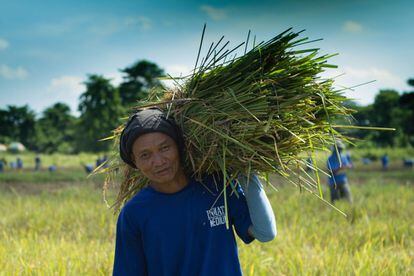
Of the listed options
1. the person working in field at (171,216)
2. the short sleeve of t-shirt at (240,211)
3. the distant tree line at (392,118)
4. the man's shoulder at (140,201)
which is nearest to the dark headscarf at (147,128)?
the person working in field at (171,216)

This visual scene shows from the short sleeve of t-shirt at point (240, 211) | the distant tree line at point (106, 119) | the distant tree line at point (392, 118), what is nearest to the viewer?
the short sleeve of t-shirt at point (240, 211)

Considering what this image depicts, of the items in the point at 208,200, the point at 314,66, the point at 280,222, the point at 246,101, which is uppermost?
the point at 314,66

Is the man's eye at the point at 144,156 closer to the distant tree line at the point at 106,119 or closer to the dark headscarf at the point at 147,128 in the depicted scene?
the dark headscarf at the point at 147,128

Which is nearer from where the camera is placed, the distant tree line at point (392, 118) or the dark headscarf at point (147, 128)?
the dark headscarf at point (147, 128)

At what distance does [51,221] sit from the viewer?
5539mm

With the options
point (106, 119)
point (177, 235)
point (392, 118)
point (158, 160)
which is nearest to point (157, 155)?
point (158, 160)

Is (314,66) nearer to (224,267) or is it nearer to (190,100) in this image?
(190,100)

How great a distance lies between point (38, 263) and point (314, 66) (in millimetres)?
2465

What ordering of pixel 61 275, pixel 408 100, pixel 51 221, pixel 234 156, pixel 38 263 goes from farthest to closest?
pixel 408 100 → pixel 51 221 → pixel 38 263 → pixel 61 275 → pixel 234 156

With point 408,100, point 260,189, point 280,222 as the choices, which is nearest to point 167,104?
point 260,189

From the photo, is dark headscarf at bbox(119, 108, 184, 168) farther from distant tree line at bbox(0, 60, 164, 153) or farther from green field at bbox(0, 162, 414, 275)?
distant tree line at bbox(0, 60, 164, 153)

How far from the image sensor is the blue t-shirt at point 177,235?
180 cm

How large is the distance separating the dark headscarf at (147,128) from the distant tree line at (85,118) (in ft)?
62.5

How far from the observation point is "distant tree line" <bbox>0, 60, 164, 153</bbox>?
38.0 meters
